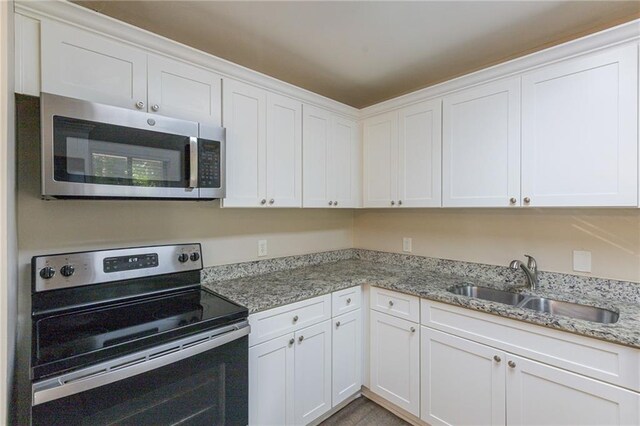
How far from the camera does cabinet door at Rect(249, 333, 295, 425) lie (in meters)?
1.54

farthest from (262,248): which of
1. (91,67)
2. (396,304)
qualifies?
(91,67)

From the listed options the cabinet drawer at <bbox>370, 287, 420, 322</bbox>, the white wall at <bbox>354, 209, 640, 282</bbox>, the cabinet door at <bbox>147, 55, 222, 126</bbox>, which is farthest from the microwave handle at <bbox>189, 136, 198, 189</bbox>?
the white wall at <bbox>354, 209, 640, 282</bbox>

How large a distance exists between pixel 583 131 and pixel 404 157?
1014 mm

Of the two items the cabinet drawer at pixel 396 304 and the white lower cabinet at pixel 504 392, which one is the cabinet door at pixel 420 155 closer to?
the cabinet drawer at pixel 396 304

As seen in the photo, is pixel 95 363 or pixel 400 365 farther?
pixel 400 365

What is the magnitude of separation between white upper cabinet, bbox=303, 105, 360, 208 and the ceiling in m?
0.36

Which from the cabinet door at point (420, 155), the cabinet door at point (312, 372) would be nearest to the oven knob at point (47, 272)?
the cabinet door at point (312, 372)

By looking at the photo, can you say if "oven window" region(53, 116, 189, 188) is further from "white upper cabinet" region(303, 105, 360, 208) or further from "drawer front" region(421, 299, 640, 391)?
"drawer front" region(421, 299, 640, 391)

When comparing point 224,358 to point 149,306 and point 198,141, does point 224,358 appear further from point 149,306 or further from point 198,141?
point 198,141

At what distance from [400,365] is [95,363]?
1663 millimetres

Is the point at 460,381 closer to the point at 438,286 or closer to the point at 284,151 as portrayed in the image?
the point at 438,286

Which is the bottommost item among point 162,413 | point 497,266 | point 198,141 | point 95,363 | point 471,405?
point 471,405

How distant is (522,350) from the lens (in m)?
1.43

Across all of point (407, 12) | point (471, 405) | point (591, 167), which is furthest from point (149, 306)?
point (591, 167)
